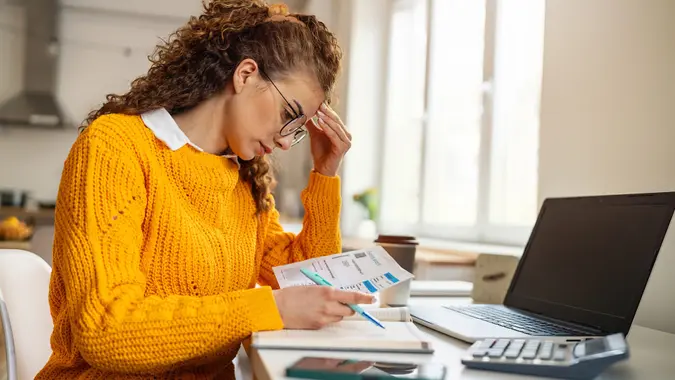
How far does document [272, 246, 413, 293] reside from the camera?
1.03 metres

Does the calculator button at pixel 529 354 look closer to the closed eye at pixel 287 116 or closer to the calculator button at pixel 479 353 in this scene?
the calculator button at pixel 479 353

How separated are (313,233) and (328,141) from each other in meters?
0.19

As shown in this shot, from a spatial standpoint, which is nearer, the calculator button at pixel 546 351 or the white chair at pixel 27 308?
the calculator button at pixel 546 351

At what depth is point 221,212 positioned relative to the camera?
1090mm

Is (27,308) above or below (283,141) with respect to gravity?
below

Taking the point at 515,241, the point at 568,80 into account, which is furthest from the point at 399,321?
the point at 515,241

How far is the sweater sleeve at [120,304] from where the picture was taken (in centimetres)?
79

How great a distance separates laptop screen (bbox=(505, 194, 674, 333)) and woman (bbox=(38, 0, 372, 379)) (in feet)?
1.28

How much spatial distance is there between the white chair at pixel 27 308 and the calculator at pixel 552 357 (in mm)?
859

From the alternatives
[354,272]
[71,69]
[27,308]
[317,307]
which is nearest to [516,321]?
[354,272]

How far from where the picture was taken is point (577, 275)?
1.07m

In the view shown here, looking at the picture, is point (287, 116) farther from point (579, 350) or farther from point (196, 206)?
point (579, 350)

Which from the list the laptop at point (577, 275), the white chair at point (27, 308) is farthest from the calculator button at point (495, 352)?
the white chair at point (27, 308)

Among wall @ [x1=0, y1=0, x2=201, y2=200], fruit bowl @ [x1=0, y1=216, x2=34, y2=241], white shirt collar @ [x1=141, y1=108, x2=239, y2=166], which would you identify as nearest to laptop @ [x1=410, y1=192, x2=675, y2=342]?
white shirt collar @ [x1=141, y1=108, x2=239, y2=166]
